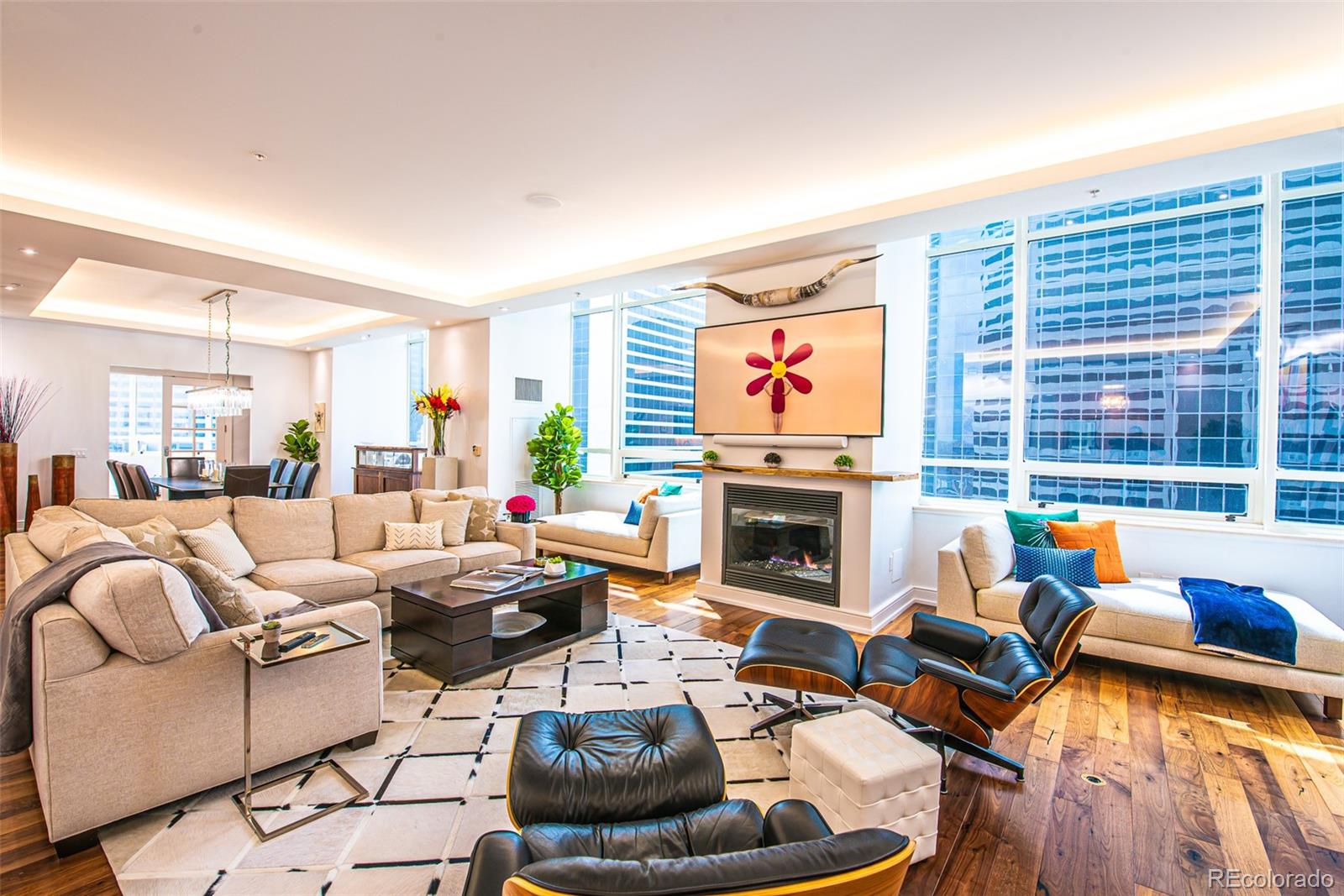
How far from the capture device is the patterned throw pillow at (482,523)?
16.0 ft

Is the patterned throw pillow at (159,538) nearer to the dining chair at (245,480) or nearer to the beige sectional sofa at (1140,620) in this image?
the dining chair at (245,480)

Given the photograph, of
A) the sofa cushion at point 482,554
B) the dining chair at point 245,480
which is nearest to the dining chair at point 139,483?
the dining chair at point 245,480

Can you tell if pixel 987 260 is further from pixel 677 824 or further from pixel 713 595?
pixel 677 824

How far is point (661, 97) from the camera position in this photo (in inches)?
109

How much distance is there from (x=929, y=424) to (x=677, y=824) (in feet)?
14.5

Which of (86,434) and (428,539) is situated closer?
(428,539)

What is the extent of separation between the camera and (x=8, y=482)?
6398 mm

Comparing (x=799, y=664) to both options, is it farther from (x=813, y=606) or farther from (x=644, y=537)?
(x=644, y=537)

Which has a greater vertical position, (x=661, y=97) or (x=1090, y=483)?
(x=661, y=97)

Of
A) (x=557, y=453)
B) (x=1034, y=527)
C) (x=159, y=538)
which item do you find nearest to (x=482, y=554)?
(x=159, y=538)

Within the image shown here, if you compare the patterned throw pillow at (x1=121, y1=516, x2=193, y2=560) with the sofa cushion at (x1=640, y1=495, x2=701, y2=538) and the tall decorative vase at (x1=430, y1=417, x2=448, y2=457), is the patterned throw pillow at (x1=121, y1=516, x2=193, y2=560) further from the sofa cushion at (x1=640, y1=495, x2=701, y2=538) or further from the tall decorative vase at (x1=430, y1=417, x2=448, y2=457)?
the tall decorative vase at (x1=430, y1=417, x2=448, y2=457)

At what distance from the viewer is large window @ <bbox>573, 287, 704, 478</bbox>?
711cm

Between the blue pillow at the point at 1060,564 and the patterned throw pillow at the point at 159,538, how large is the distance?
15.7 feet

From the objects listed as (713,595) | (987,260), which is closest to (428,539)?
(713,595)
